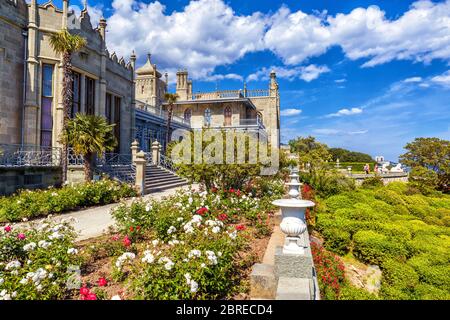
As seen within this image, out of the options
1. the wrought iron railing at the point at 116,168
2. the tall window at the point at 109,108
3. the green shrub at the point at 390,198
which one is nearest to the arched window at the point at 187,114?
the tall window at the point at 109,108

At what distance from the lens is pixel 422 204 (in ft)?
52.0

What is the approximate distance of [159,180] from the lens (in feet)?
58.6

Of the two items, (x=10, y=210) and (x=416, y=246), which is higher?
(x=10, y=210)

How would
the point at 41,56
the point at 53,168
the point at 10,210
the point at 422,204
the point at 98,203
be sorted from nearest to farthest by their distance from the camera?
the point at 10,210, the point at 98,203, the point at 53,168, the point at 41,56, the point at 422,204

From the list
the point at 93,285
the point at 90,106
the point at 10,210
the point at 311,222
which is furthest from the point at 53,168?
the point at 311,222

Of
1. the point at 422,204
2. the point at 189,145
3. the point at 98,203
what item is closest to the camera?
the point at 189,145

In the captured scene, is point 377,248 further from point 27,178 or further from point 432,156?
point 432,156

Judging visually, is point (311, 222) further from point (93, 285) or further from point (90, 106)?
point (90, 106)

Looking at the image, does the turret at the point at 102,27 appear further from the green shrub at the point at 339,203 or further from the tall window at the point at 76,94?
the green shrub at the point at 339,203

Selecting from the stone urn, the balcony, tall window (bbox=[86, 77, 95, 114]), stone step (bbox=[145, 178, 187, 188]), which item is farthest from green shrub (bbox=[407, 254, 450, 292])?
the balcony

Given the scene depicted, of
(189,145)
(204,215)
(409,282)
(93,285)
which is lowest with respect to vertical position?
(409,282)

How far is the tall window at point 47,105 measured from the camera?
14.0 m

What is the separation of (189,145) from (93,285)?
6.58 metres

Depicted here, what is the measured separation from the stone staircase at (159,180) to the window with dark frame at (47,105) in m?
5.67
